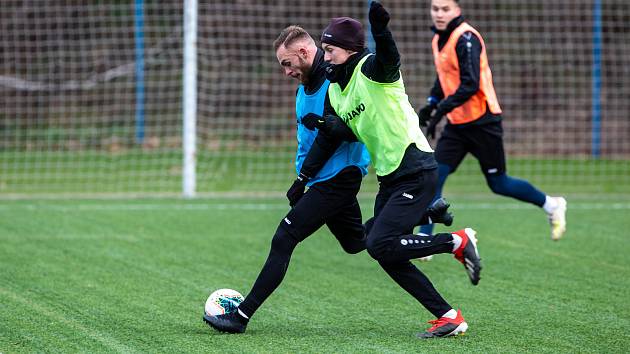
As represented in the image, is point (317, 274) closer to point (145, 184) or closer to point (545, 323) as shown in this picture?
point (545, 323)

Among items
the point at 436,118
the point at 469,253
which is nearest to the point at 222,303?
the point at 469,253

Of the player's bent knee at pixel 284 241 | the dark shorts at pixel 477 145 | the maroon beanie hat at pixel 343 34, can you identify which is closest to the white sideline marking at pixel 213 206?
A: the dark shorts at pixel 477 145

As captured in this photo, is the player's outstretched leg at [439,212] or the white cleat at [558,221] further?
the white cleat at [558,221]

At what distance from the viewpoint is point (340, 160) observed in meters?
6.13

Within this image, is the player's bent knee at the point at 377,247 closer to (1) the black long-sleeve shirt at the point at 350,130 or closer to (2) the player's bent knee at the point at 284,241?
(1) the black long-sleeve shirt at the point at 350,130

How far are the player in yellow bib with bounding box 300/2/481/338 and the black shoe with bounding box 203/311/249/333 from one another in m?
0.84

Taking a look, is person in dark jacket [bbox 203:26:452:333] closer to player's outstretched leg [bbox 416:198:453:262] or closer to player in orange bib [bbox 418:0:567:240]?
player's outstretched leg [bbox 416:198:453:262]

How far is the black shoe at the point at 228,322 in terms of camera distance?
19.4 feet

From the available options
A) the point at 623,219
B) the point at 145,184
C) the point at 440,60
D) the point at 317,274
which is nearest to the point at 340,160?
the point at 317,274

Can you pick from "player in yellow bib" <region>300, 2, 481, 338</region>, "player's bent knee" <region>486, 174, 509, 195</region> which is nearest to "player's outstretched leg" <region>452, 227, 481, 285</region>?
"player in yellow bib" <region>300, 2, 481, 338</region>

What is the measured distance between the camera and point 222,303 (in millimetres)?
6051

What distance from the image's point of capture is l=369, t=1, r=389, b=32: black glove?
17.6 ft

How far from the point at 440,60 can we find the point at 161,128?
8.80 metres

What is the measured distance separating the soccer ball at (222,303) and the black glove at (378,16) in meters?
1.81
